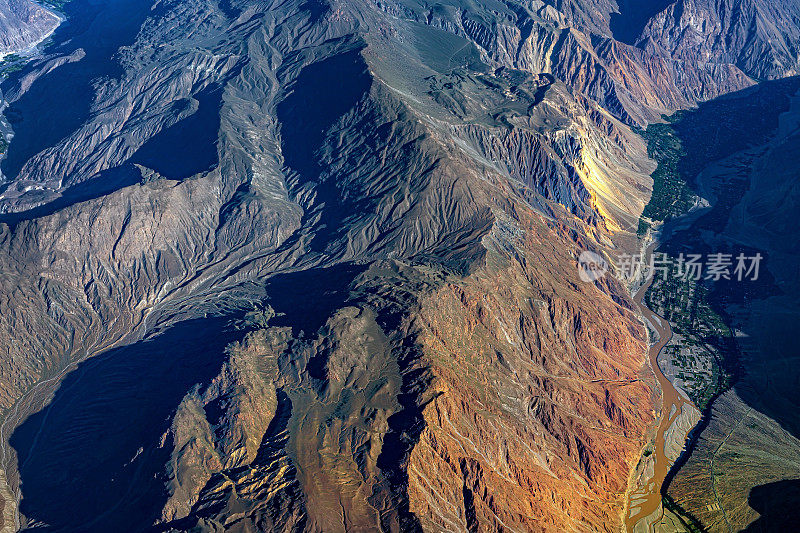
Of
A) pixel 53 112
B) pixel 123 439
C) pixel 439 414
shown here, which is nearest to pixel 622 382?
pixel 439 414

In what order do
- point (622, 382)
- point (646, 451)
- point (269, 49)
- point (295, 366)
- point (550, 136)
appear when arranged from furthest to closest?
point (269, 49), point (550, 136), point (622, 382), point (646, 451), point (295, 366)

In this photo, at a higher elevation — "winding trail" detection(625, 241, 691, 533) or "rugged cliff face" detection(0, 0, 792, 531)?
"rugged cliff face" detection(0, 0, 792, 531)

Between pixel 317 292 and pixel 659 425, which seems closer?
pixel 659 425

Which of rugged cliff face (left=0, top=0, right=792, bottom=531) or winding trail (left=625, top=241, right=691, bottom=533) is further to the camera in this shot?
winding trail (left=625, top=241, right=691, bottom=533)

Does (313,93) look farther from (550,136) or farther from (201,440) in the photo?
(201,440)

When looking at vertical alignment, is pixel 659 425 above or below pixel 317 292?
below
